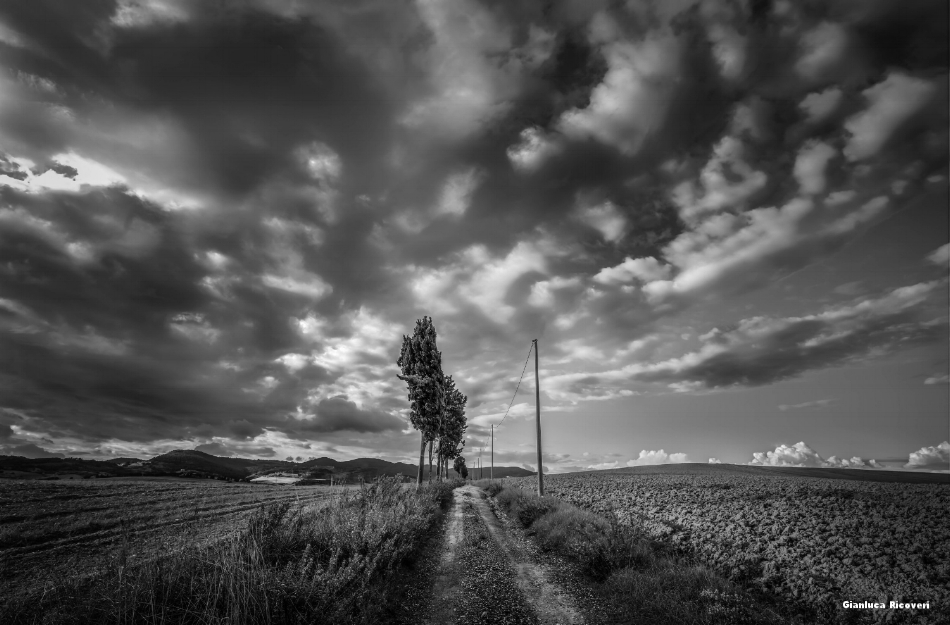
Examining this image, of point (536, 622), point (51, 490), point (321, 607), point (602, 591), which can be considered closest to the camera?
point (321, 607)

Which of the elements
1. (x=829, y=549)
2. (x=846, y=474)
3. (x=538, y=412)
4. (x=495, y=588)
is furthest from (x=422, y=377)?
(x=846, y=474)

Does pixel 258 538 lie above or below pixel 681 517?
above

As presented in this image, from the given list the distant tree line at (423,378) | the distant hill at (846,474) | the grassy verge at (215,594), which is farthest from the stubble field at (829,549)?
the distant hill at (846,474)

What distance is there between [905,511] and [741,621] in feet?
63.4

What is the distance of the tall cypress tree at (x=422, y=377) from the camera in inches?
1312

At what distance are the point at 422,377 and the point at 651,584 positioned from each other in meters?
26.0

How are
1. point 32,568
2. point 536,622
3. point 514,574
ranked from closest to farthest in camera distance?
point 536,622, point 514,574, point 32,568

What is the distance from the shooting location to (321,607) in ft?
19.0

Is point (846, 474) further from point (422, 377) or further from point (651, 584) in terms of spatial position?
point (651, 584)

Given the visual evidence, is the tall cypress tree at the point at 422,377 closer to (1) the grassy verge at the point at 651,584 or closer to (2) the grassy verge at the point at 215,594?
(1) the grassy verge at the point at 651,584

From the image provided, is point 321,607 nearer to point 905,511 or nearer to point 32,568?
point 32,568

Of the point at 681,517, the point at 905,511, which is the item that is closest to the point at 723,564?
the point at 681,517

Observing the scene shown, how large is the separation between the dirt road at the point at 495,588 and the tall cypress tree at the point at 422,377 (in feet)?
62.2

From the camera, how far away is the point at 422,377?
3316cm
